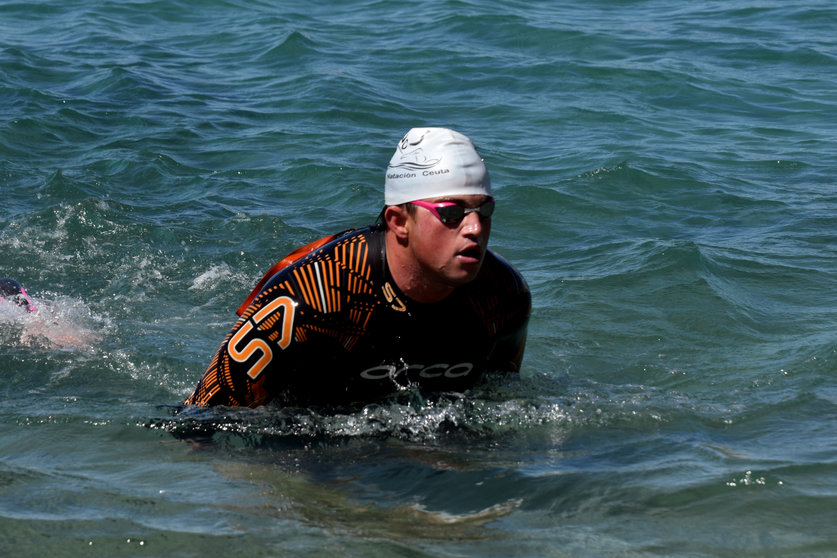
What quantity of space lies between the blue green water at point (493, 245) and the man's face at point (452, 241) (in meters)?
0.76

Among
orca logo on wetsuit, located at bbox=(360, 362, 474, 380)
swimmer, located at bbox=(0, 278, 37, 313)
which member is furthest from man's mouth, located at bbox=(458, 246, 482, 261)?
swimmer, located at bbox=(0, 278, 37, 313)

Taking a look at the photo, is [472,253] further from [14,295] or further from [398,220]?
[14,295]

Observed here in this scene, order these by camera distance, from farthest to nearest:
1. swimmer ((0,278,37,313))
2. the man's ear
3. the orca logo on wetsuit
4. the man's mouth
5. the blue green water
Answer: swimmer ((0,278,37,313))
the orca logo on wetsuit
the man's ear
the man's mouth
the blue green water

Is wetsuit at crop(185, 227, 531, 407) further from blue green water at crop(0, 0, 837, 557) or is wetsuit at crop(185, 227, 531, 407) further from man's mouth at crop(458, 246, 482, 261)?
man's mouth at crop(458, 246, 482, 261)

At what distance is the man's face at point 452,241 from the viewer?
3.98 metres

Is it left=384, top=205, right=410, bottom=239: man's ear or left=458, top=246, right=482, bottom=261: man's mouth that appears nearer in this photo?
left=458, top=246, right=482, bottom=261: man's mouth

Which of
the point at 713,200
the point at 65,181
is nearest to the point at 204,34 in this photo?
the point at 65,181

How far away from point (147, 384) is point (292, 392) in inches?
67.4

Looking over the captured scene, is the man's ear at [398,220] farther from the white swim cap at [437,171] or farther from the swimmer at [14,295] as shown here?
the swimmer at [14,295]

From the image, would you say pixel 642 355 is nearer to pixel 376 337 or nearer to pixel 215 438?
pixel 376 337

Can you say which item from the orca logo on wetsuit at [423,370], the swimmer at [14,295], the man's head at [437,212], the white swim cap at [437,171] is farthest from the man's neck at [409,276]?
the swimmer at [14,295]

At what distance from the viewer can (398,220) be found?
4164 millimetres

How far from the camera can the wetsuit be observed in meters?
4.20

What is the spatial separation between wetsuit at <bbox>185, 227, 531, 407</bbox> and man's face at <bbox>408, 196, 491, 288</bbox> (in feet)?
0.82
